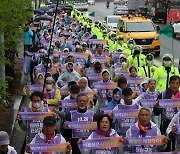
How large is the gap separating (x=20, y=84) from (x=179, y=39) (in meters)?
22.2

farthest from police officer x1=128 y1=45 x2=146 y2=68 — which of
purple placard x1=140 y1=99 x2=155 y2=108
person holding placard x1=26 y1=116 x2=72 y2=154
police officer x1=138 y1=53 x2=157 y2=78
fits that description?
person holding placard x1=26 y1=116 x2=72 y2=154

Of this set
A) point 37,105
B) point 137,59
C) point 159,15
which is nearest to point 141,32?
point 137,59

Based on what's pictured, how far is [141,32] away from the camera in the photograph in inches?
1142

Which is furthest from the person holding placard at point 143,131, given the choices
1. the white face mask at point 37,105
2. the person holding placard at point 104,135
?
the white face mask at point 37,105

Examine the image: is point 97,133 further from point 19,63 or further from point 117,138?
point 19,63

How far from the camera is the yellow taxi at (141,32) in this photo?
92.6 feet

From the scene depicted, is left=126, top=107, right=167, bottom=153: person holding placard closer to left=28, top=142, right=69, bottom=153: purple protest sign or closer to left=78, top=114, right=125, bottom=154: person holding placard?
left=78, top=114, right=125, bottom=154: person holding placard

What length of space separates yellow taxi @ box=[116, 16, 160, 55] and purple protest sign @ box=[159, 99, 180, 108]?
60.1ft

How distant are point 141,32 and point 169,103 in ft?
65.6

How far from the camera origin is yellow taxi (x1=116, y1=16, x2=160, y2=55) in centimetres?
2822

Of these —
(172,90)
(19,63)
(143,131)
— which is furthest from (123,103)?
(19,63)

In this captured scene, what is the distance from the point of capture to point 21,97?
52.0 ft

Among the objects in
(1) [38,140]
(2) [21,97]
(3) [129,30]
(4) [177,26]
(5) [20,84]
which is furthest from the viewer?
(4) [177,26]

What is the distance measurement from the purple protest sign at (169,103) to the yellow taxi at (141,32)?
18.3m
